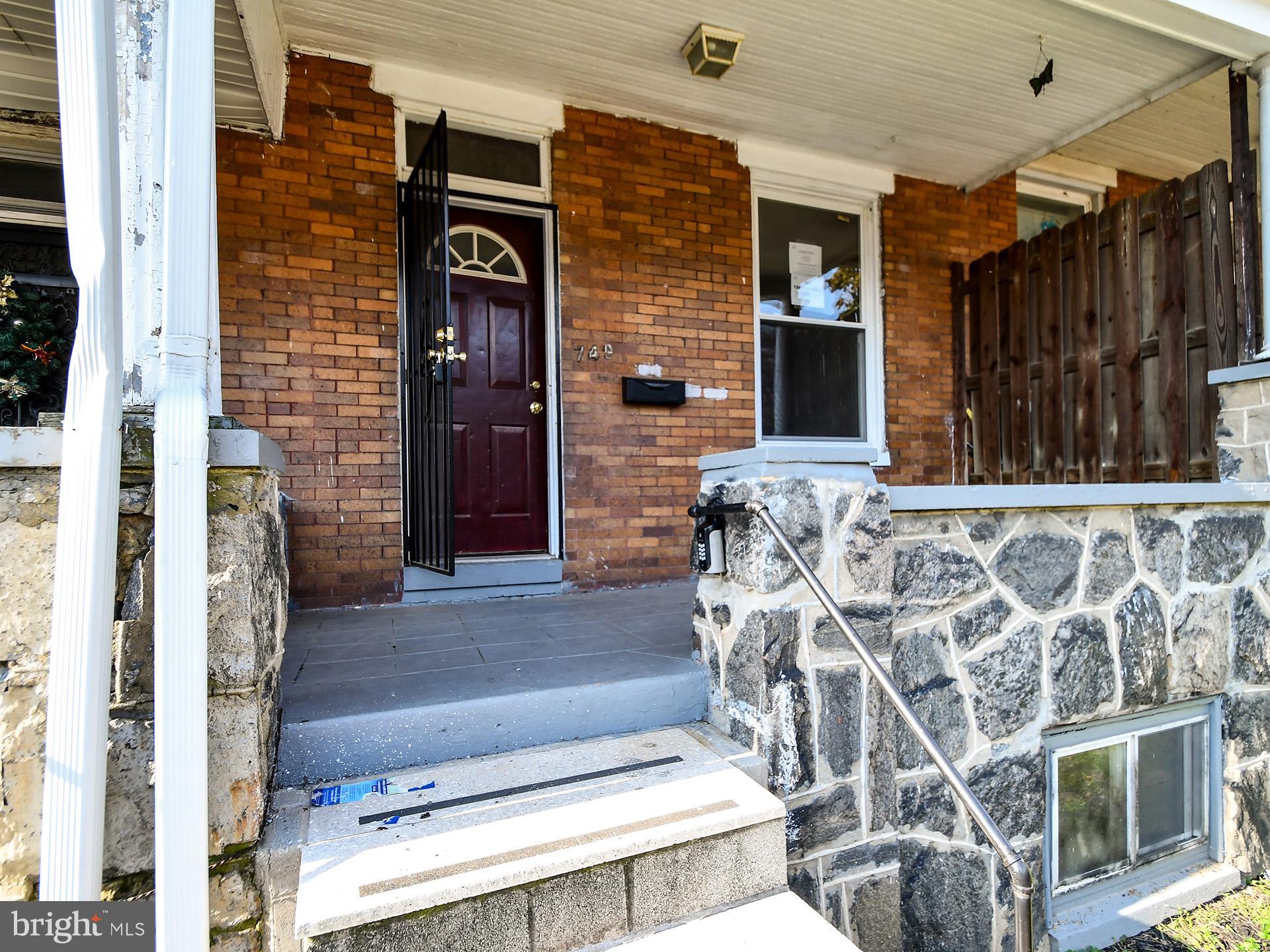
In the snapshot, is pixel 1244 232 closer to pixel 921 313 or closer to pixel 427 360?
pixel 921 313

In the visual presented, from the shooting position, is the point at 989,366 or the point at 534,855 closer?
the point at 534,855

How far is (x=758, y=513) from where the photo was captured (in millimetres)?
1844

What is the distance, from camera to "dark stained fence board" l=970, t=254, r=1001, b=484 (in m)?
4.89

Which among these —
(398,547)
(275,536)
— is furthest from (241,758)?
(398,547)

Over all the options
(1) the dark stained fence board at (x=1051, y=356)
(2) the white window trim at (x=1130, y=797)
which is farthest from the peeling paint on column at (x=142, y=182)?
(1) the dark stained fence board at (x=1051, y=356)

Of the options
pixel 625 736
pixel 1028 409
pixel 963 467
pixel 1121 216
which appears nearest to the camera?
pixel 625 736

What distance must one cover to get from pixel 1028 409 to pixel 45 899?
5254 millimetres

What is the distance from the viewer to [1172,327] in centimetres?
385

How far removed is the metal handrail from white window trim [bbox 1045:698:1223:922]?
3.86 ft

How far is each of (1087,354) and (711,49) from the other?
2.97 m

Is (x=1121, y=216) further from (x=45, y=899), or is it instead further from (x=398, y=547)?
(x=45, y=899)

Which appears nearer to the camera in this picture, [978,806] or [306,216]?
[978,806]

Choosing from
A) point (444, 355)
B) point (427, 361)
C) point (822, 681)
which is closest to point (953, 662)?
point (822, 681)

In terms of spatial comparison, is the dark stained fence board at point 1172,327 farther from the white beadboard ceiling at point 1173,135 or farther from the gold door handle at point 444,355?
the gold door handle at point 444,355
